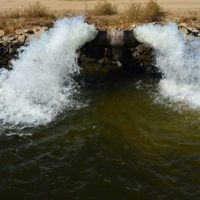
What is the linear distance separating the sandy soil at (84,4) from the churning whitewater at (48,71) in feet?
18.5

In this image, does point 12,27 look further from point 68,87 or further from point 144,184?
point 144,184

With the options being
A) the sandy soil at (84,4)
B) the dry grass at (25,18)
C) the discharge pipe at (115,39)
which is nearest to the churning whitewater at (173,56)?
the discharge pipe at (115,39)

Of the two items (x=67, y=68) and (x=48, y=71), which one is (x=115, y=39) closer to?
(x=67, y=68)

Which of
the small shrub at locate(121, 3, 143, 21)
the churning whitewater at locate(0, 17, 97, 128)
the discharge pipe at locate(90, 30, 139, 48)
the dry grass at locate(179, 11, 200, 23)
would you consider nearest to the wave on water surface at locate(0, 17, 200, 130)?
the churning whitewater at locate(0, 17, 97, 128)

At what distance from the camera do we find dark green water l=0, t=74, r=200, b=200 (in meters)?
4.22

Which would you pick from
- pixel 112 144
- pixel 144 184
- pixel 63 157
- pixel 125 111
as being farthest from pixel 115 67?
pixel 144 184

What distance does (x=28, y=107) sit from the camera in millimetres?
6746

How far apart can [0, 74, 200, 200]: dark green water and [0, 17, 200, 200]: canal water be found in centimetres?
2

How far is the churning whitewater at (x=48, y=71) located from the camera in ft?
23.6

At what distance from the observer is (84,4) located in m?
14.1

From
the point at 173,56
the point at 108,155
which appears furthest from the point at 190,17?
the point at 108,155

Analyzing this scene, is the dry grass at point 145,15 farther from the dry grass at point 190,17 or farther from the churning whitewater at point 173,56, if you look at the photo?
the churning whitewater at point 173,56

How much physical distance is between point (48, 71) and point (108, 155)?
3765 millimetres

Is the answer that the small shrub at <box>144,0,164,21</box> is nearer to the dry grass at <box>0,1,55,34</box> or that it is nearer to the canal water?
the canal water
